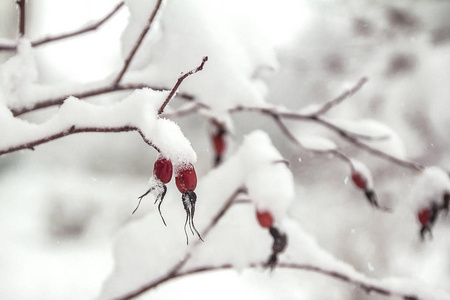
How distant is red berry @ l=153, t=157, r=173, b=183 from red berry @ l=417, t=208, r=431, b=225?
610 mm

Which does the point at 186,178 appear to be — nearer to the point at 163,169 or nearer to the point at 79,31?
Answer: the point at 163,169

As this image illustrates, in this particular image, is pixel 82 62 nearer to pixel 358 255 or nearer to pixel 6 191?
pixel 6 191

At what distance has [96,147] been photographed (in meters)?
7.57

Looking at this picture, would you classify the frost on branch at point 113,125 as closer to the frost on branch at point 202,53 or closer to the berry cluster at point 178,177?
the berry cluster at point 178,177

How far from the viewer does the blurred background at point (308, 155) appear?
3.65m

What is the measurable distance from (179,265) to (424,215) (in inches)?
18.3

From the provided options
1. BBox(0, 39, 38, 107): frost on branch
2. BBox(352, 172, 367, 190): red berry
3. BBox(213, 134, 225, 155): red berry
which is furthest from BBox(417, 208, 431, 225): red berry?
BBox(0, 39, 38, 107): frost on branch

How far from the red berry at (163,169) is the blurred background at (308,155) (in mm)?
1630

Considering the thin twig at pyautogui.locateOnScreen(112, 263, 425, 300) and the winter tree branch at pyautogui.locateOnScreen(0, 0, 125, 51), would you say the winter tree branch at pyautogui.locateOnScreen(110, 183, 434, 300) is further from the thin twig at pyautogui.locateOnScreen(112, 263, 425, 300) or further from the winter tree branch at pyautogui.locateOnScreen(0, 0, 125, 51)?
the winter tree branch at pyautogui.locateOnScreen(0, 0, 125, 51)

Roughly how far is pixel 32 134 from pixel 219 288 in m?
4.84

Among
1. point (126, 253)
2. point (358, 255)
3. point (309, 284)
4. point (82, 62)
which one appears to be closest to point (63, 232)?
point (82, 62)

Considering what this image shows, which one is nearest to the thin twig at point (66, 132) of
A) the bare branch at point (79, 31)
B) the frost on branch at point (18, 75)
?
the frost on branch at point (18, 75)

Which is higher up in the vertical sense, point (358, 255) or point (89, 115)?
point (89, 115)

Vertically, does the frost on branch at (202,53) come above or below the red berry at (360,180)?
above
